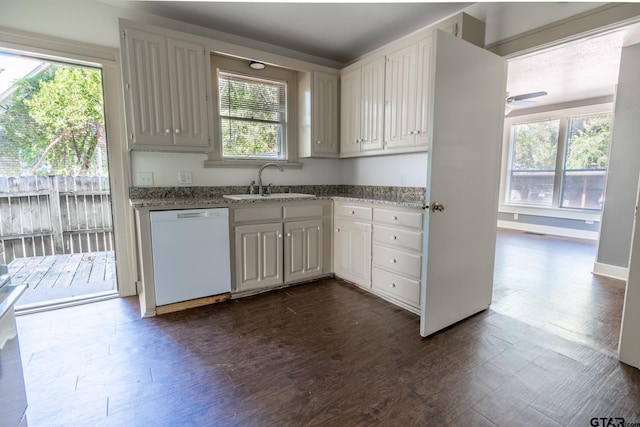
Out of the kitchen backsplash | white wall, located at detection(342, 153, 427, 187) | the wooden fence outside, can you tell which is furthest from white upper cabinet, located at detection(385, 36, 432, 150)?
the wooden fence outside

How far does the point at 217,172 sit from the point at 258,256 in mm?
993

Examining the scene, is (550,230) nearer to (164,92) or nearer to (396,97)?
(396,97)

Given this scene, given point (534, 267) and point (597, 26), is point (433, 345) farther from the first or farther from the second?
point (534, 267)

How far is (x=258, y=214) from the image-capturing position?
2828 mm

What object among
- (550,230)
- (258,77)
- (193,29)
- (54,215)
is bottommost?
(550,230)

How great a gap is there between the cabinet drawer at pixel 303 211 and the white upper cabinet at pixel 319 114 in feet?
2.14

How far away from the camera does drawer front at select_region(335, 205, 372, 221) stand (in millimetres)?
2904

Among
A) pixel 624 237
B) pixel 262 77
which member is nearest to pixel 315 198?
pixel 262 77

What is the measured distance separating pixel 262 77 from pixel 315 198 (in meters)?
1.44

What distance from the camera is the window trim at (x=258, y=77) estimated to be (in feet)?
9.95

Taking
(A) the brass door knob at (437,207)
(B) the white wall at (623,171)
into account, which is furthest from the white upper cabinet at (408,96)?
(B) the white wall at (623,171)

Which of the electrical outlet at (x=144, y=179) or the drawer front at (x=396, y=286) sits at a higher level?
the electrical outlet at (x=144, y=179)

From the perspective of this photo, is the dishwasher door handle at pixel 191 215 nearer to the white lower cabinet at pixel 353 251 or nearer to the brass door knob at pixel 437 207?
the white lower cabinet at pixel 353 251

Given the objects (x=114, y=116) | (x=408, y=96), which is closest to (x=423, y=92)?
(x=408, y=96)
